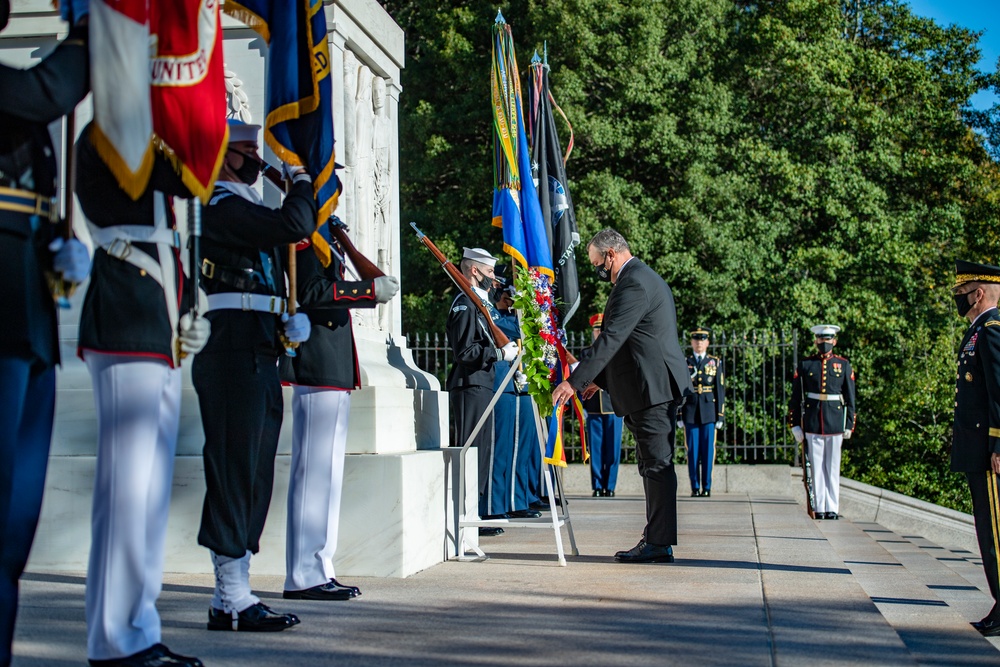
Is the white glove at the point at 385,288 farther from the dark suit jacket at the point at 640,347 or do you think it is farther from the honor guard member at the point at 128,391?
the dark suit jacket at the point at 640,347

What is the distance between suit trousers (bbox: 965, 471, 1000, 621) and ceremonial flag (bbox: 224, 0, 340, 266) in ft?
10.9

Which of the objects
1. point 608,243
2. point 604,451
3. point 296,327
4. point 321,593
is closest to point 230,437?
point 296,327

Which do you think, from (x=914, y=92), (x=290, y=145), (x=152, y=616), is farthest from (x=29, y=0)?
(x=914, y=92)

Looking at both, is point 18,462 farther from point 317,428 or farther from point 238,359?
point 317,428

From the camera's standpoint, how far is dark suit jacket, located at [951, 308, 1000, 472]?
557cm

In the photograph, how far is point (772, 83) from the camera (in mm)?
25047

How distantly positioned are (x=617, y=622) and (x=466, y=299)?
4.20m

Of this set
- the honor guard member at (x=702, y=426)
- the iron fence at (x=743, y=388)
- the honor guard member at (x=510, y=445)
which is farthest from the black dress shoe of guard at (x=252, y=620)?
the honor guard member at (x=702, y=426)

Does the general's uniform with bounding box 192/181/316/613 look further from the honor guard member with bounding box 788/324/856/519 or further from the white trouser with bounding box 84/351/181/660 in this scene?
the honor guard member with bounding box 788/324/856/519

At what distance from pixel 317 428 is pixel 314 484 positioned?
249 millimetres

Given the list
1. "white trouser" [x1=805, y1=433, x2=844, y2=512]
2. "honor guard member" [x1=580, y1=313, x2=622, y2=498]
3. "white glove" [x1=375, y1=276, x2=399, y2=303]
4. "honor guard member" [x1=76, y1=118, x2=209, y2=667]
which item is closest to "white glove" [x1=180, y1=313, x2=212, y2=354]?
"honor guard member" [x1=76, y1=118, x2=209, y2=667]

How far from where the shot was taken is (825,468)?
12289mm

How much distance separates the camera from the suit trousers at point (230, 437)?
438 centimetres

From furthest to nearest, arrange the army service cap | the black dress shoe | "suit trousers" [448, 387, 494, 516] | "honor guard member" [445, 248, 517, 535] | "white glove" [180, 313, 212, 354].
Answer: "suit trousers" [448, 387, 494, 516], "honor guard member" [445, 248, 517, 535], the black dress shoe, the army service cap, "white glove" [180, 313, 212, 354]
